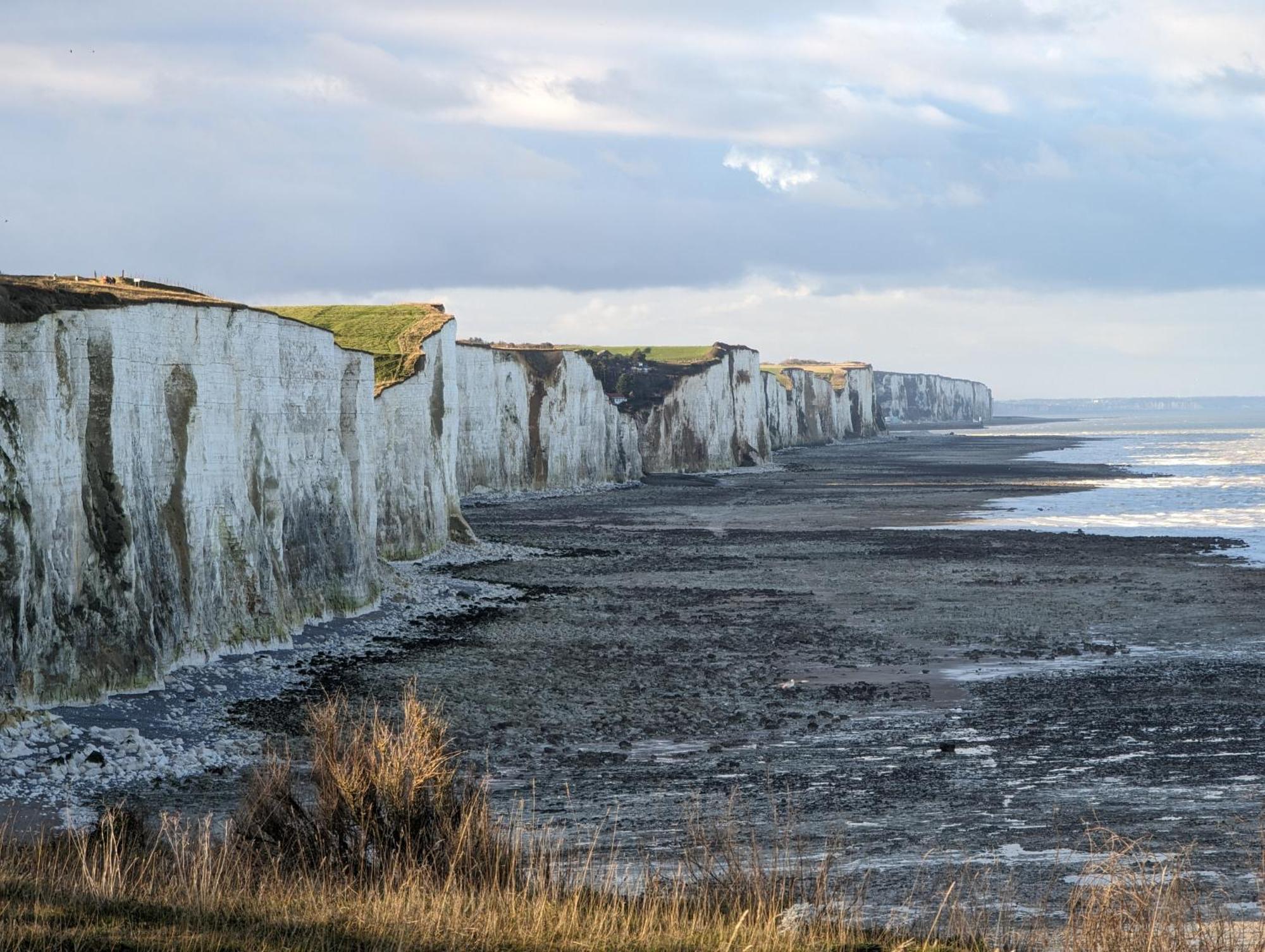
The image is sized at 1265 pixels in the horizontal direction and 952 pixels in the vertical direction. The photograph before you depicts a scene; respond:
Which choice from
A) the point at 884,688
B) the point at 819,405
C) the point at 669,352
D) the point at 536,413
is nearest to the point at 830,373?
the point at 819,405

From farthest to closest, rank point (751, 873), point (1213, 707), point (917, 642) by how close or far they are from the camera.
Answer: point (917, 642) → point (1213, 707) → point (751, 873)

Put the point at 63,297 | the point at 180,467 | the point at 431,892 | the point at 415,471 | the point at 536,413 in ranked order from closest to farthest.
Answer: the point at 431,892, the point at 63,297, the point at 180,467, the point at 415,471, the point at 536,413

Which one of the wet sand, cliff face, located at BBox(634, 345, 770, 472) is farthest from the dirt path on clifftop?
cliff face, located at BBox(634, 345, 770, 472)

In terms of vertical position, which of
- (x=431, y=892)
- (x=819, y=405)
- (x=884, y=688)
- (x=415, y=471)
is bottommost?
(x=884, y=688)

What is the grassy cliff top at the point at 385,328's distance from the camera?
41.2 meters

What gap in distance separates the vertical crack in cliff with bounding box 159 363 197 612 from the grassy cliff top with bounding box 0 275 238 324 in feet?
4.19

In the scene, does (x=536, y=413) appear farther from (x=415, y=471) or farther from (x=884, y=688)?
(x=884, y=688)

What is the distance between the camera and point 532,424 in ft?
234

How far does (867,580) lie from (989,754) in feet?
59.4

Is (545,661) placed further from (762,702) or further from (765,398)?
(765,398)

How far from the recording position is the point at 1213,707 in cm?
1912

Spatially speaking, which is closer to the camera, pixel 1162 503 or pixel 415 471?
pixel 415 471

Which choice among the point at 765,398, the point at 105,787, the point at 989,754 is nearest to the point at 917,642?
the point at 989,754

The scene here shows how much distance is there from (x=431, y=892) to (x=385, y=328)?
40376mm
